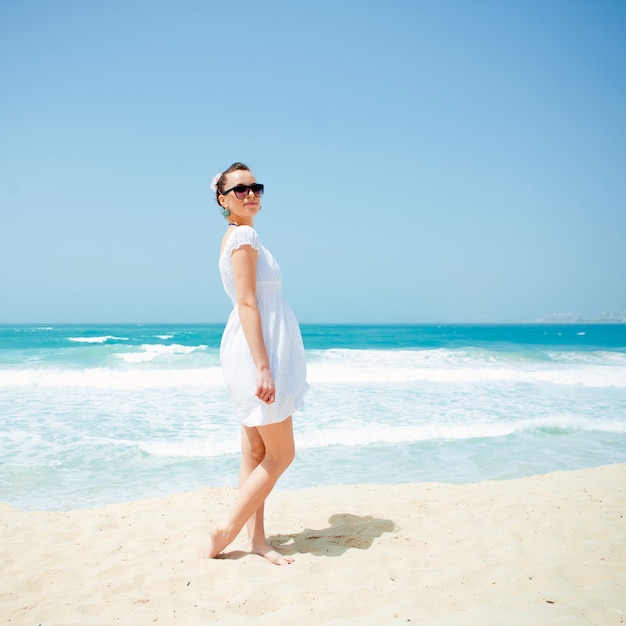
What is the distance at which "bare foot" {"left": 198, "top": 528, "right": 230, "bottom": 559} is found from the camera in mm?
3053

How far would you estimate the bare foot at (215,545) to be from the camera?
3053mm

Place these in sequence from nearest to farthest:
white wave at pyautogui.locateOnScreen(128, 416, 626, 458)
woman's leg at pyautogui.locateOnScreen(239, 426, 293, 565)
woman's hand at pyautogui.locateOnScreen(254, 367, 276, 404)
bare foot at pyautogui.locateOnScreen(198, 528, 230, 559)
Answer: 1. woman's hand at pyautogui.locateOnScreen(254, 367, 276, 404)
2. bare foot at pyautogui.locateOnScreen(198, 528, 230, 559)
3. woman's leg at pyautogui.locateOnScreen(239, 426, 293, 565)
4. white wave at pyautogui.locateOnScreen(128, 416, 626, 458)

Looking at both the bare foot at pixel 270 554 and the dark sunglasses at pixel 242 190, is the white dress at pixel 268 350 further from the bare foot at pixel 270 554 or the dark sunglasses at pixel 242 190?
the bare foot at pixel 270 554

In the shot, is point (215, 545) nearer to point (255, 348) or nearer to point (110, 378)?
point (255, 348)

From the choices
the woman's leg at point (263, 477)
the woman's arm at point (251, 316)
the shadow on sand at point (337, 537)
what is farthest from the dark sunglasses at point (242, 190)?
the shadow on sand at point (337, 537)

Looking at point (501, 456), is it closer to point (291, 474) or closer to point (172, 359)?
point (291, 474)

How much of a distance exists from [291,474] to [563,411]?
6865 millimetres

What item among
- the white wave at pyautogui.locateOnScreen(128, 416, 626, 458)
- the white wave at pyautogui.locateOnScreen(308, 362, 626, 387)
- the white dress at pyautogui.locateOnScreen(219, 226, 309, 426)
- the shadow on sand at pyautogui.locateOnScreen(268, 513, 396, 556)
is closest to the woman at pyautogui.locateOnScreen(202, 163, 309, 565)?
the white dress at pyautogui.locateOnScreen(219, 226, 309, 426)

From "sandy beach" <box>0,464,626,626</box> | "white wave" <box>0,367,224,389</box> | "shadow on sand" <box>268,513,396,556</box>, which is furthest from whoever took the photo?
"white wave" <box>0,367,224,389</box>

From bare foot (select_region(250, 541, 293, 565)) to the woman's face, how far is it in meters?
2.14

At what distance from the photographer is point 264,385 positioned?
2.72 metres

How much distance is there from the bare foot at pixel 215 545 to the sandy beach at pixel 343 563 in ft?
0.27

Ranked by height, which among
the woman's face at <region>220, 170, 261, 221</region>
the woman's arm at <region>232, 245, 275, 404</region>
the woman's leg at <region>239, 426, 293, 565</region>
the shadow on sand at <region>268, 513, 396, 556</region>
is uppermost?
the woman's face at <region>220, 170, 261, 221</region>

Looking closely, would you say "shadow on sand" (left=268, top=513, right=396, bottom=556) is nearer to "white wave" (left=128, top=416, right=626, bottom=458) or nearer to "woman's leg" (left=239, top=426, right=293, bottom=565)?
"woman's leg" (left=239, top=426, right=293, bottom=565)
